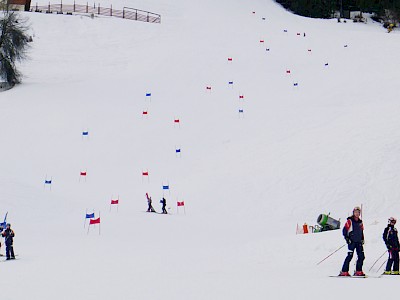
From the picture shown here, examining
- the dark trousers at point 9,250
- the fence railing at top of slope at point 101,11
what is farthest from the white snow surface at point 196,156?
the fence railing at top of slope at point 101,11

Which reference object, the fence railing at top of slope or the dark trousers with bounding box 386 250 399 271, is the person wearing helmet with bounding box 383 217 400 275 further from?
the fence railing at top of slope

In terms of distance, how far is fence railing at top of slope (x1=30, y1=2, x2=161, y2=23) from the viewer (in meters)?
68.4

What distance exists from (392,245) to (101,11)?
60617 mm

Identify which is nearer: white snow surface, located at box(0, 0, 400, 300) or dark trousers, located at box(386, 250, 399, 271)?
dark trousers, located at box(386, 250, 399, 271)

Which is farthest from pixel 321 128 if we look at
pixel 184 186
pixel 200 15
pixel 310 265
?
pixel 200 15

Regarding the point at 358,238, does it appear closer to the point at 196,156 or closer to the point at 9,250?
the point at 9,250

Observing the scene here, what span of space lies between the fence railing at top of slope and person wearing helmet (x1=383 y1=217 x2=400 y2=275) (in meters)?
56.9

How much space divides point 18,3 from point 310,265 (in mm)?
57185

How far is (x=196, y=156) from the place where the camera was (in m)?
35.1

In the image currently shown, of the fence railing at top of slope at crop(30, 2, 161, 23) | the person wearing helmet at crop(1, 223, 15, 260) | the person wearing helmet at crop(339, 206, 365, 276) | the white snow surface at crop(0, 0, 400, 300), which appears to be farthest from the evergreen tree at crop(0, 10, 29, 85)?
the person wearing helmet at crop(339, 206, 365, 276)

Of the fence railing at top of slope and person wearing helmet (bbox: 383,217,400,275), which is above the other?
the fence railing at top of slope

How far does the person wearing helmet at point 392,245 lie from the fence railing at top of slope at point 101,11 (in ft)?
187

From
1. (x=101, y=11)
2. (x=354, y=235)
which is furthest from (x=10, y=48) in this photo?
(x=354, y=235)

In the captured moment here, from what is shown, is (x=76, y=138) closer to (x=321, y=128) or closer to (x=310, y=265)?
(x=321, y=128)
